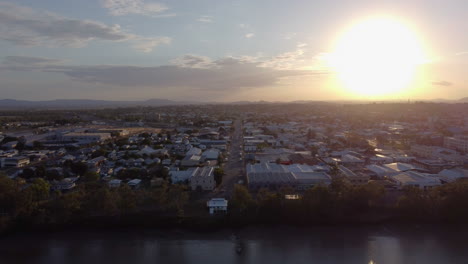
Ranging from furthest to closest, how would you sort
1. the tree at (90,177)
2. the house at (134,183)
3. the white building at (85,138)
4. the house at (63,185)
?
the white building at (85,138) < the tree at (90,177) < the house at (134,183) < the house at (63,185)

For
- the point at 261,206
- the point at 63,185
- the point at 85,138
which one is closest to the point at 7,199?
the point at 63,185

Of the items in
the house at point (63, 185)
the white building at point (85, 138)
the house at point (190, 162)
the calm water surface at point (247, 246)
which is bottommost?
the calm water surface at point (247, 246)

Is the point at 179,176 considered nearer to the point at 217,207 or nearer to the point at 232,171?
the point at 232,171

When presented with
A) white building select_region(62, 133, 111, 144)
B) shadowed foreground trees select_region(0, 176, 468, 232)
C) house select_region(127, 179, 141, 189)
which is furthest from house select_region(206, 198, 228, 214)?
white building select_region(62, 133, 111, 144)

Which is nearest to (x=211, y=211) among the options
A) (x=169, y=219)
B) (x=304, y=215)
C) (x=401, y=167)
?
(x=169, y=219)

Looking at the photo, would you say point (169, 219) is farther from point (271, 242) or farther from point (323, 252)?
point (323, 252)

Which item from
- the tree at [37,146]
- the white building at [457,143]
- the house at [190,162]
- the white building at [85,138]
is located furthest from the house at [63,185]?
the white building at [457,143]

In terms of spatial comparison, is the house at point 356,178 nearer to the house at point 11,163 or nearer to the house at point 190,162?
the house at point 190,162

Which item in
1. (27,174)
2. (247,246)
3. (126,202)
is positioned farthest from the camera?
(27,174)

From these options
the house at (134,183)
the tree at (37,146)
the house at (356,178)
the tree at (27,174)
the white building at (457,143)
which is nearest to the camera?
the house at (134,183)
